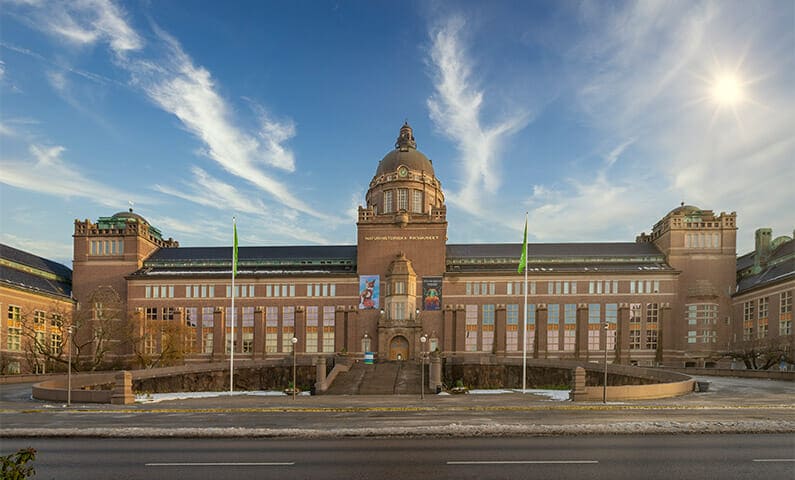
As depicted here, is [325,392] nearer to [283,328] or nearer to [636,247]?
[283,328]

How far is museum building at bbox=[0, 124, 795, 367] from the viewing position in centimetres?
7762

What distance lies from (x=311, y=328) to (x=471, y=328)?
895 inches

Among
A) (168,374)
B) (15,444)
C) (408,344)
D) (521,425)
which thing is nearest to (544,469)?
(521,425)

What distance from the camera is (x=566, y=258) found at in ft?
274

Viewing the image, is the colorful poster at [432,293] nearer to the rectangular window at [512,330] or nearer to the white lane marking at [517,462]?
the rectangular window at [512,330]

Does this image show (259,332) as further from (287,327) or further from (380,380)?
(380,380)

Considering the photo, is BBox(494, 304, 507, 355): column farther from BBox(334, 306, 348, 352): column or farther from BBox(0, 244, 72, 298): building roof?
BBox(0, 244, 72, 298): building roof

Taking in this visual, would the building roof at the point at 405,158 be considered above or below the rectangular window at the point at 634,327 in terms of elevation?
above

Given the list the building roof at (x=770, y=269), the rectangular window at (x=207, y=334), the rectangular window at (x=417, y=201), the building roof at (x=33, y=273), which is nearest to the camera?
the building roof at (x=770, y=269)

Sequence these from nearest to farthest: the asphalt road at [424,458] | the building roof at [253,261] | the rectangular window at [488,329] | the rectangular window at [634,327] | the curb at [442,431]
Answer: the asphalt road at [424,458], the curb at [442,431], the rectangular window at [634,327], the rectangular window at [488,329], the building roof at [253,261]

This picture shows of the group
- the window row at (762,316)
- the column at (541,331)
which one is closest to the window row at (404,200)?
the column at (541,331)

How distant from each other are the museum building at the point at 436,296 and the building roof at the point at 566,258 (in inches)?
9.1

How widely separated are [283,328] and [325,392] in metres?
35.4

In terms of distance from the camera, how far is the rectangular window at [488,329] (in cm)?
7950
